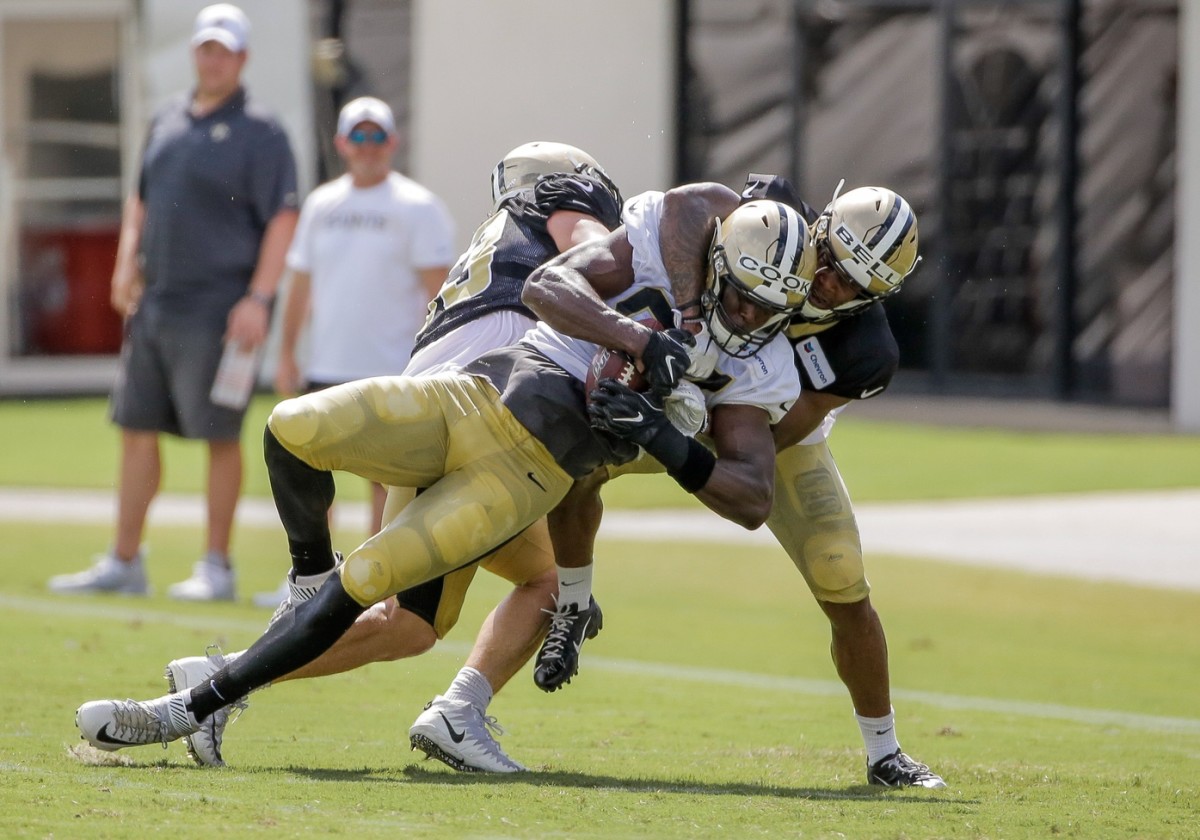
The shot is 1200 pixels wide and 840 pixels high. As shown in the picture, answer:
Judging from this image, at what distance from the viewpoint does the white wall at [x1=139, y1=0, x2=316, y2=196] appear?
57.6ft

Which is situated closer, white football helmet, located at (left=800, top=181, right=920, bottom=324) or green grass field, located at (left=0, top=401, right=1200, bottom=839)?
green grass field, located at (left=0, top=401, right=1200, bottom=839)

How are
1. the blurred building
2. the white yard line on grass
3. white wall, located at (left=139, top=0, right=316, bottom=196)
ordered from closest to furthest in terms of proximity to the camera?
the white yard line on grass
the blurred building
white wall, located at (left=139, top=0, right=316, bottom=196)

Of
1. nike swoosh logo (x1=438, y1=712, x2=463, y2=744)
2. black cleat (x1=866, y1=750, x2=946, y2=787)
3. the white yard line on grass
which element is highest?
nike swoosh logo (x1=438, y1=712, x2=463, y2=744)

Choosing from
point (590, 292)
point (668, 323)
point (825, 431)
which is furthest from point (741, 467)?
point (825, 431)

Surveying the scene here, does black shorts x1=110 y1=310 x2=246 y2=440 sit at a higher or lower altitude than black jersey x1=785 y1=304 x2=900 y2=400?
lower

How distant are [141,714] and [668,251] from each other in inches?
72.7

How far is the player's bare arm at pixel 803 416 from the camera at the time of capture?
532cm

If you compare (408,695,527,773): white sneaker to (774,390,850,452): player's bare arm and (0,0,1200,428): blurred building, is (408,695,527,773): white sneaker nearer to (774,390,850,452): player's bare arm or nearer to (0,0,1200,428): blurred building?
(774,390,850,452): player's bare arm

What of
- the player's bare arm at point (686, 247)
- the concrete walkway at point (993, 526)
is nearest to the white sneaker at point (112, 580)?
the concrete walkway at point (993, 526)

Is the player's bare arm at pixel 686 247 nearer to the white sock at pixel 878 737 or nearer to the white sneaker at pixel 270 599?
the white sock at pixel 878 737

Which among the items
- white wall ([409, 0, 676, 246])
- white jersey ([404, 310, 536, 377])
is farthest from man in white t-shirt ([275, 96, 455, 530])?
white wall ([409, 0, 676, 246])

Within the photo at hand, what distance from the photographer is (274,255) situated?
860 centimetres

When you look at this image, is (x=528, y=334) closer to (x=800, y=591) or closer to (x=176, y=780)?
(x=176, y=780)

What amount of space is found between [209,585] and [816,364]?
3960 millimetres
